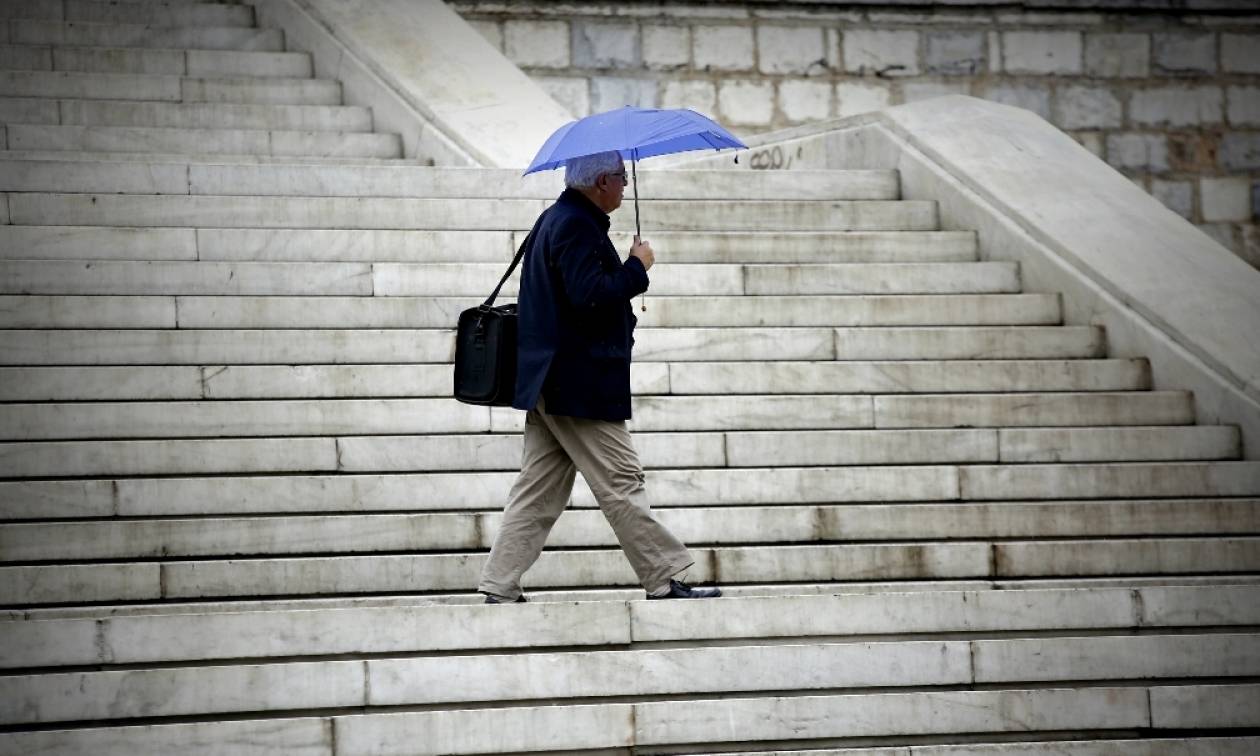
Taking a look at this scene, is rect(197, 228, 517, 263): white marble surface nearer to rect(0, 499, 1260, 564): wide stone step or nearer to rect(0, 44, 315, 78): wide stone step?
rect(0, 499, 1260, 564): wide stone step

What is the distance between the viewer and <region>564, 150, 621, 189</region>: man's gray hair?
5.96 metres

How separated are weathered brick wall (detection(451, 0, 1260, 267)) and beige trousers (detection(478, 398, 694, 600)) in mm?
7739

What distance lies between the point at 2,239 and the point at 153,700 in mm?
3494

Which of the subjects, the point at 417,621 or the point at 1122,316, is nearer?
the point at 417,621

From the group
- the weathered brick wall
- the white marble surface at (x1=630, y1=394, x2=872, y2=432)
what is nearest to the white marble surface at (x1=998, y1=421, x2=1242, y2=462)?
the white marble surface at (x1=630, y1=394, x2=872, y2=432)

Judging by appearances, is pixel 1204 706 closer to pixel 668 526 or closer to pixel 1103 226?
pixel 668 526

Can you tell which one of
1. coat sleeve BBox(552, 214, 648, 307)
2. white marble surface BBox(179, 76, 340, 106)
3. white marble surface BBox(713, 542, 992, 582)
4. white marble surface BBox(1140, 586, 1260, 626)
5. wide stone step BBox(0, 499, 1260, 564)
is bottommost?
white marble surface BBox(1140, 586, 1260, 626)

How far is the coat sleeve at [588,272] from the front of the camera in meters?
5.79

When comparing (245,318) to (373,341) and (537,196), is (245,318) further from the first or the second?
(537,196)

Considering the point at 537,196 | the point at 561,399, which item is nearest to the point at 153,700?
the point at 561,399

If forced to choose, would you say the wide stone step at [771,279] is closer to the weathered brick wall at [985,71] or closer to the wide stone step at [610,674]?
the wide stone step at [610,674]

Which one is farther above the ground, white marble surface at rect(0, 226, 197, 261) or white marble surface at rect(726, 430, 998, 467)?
white marble surface at rect(0, 226, 197, 261)

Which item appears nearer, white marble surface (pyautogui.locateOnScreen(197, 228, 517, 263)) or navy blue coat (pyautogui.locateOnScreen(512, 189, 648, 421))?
navy blue coat (pyautogui.locateOnScreen(512, 189, 648, 421))

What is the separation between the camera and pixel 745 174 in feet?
31.6
